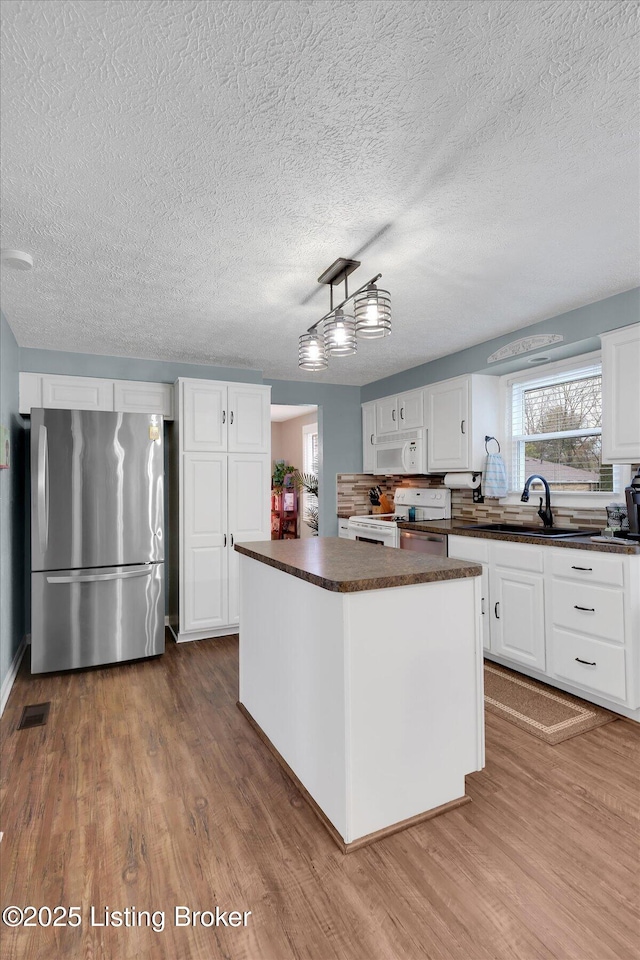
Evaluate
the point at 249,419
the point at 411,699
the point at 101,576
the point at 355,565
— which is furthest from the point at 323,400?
the point at 411,699

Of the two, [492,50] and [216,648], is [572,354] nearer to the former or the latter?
[492,50]

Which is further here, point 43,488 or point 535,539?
point 43,488

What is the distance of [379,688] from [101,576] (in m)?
2.42

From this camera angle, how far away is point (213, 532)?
4156 mm

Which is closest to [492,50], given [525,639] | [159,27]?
[159,27]

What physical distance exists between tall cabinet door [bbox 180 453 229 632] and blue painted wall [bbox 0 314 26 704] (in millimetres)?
1182

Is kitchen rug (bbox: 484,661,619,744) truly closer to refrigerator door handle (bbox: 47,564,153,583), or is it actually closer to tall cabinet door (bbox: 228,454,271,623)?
tall cabinet door (bbox: 228,454,271,623)

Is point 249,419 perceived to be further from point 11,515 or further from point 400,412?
point 11,515

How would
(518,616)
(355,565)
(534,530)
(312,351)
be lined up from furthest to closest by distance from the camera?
(534,530) → (518,616) → (312,351) → (355,565)

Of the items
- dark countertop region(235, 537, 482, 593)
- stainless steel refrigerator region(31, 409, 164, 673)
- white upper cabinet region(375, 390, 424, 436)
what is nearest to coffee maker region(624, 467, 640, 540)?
dark countertop region(235, 537, 482, 593)

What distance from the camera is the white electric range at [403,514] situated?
4.49 m

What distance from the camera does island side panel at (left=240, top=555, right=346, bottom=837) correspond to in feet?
5.85

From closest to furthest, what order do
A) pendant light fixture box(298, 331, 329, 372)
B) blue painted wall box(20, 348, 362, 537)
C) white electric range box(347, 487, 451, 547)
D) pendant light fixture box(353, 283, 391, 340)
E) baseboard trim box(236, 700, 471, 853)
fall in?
baseboard trim box(236, 700, 471, 853)
pendant light fixture box(353, 283, 391, 340)
pendant light fixture box(298, 331, 329, 372)
blue painted wall box(20, 348, 362, 537)
white electric range box(347, 487, 451, 547)

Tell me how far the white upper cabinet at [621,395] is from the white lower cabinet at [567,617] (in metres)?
0.66
